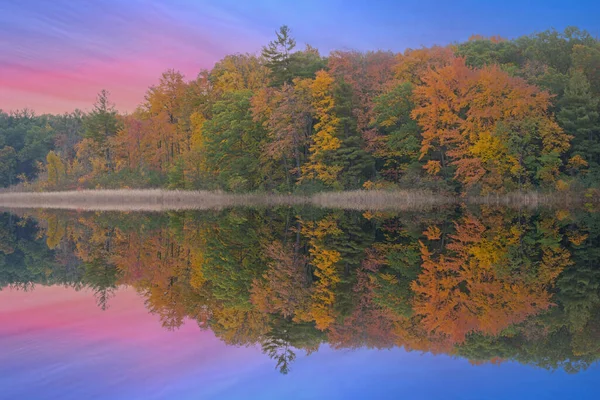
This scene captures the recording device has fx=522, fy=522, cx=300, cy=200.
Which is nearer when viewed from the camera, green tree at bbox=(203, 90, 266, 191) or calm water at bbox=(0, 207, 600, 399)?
calm water at bbox=(0, 207, 600, 399)

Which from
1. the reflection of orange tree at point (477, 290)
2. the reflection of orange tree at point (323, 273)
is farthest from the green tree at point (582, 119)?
the reflection of orange tree at point (477, 290)

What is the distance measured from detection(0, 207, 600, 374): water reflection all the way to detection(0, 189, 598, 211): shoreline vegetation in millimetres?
16518

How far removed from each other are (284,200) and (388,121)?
35.3 ft

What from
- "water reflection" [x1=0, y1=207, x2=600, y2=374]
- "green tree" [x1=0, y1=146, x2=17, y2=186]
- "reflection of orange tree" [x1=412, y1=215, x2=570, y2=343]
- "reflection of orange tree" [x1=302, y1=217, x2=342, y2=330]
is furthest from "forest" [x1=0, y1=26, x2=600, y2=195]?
"green tree" [x1=0, y1=146, x2=17, y2=186]

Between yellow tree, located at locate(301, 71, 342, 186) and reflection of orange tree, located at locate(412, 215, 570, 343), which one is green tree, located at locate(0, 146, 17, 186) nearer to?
yellow tree, located at locate(301, 71, 342, 186)

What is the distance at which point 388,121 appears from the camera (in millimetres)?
41969

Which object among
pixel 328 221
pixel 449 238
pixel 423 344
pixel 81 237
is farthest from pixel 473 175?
pixel 423 344

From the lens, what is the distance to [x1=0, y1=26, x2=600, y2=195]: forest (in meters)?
38.2

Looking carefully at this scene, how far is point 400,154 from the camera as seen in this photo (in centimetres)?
4222

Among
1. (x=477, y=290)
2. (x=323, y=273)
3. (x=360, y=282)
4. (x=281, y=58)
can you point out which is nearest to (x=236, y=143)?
(x=281, y=58)

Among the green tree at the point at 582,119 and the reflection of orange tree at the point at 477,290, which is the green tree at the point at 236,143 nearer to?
the green tree at the point at 582,119

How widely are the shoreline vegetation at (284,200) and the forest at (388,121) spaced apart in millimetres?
1029

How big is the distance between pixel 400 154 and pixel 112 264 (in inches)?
1274

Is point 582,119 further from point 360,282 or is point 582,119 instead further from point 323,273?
point 360,282
